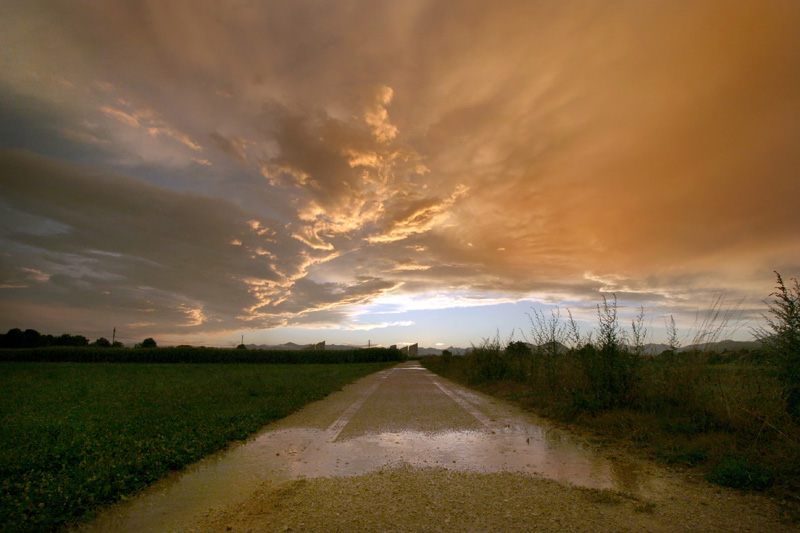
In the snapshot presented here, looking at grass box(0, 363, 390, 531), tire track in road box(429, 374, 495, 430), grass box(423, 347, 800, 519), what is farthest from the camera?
tire track in road box(429, 374, 495, 430)

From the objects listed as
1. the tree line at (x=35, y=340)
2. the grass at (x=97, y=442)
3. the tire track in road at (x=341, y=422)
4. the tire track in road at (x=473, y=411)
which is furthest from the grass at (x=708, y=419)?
the tree line at (x=35, y=340)

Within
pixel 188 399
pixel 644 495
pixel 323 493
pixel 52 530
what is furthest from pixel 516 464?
pixel 188 399

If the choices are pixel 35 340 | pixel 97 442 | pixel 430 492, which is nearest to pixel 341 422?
pixel 97 442

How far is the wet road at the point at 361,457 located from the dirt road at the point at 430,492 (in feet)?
0.07

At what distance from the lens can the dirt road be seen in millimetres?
3207

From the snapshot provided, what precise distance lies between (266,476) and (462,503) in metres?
2.23

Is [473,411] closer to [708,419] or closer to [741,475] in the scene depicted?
[708,419]

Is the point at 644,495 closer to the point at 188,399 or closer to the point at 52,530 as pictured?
the point at 52,530

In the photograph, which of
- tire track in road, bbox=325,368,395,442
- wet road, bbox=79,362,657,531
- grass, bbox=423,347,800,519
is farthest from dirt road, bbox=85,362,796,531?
grass, bbox=423,347,800,519

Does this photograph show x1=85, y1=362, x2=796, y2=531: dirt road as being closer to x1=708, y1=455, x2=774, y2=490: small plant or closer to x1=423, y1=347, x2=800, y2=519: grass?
x1=708, y1=455, x2=774, y2=490: small plant

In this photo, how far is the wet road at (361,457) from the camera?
373 cm

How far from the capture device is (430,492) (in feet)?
12.7

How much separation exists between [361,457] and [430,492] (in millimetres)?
1550

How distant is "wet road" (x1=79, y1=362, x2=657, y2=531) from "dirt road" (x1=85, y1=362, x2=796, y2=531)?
0.07ft
